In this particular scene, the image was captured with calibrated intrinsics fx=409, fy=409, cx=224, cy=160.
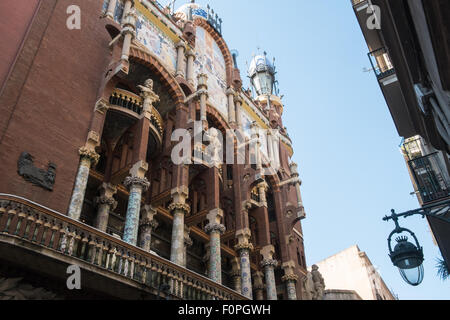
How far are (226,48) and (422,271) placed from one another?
69.1 feet

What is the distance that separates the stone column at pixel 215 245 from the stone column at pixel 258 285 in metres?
5.43

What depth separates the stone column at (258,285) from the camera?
19.6 metres

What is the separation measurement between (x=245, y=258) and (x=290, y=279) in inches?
169

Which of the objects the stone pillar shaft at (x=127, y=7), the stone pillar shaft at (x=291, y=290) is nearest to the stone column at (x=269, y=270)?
the stone pillar shaft at (x=291, y=290)

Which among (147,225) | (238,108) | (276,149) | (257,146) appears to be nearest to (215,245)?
(147,225)

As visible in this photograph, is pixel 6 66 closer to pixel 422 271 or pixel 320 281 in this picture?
pixel 422 271

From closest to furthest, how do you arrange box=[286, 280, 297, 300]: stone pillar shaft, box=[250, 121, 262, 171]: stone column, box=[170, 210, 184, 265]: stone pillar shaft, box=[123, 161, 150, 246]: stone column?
box=[123, 161, 150, 246]: stone column → box=[170, 210, 184, 265]: stone pillar shaft → box=[286, 280, 297, 300]: stone pillar shaft → box=[250, 121, 262, 171]: stone column

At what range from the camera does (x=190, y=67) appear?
20.1 m

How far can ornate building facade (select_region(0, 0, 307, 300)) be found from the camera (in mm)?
9352

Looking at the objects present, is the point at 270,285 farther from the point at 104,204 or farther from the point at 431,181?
Result: the point at 431,181

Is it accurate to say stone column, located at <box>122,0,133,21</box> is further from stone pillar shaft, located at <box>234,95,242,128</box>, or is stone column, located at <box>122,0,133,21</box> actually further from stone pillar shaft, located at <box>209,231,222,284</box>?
stone pillar shaft, located at <box>209,231,222,284</box>

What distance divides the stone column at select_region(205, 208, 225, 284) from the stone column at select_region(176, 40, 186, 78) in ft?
23.8

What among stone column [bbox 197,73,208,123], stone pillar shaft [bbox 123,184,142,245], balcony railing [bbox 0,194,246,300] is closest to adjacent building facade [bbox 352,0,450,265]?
balcony railing [bbox 0,194,246,300]
